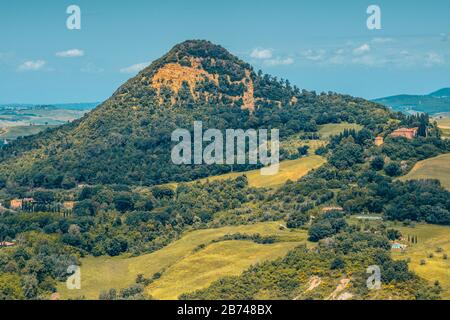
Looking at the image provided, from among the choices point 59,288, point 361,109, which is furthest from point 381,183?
point 361,109

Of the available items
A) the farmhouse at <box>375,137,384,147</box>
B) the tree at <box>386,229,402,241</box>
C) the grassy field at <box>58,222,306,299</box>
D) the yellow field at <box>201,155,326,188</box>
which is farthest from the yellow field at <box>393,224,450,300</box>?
the farmhouse at <box>375,137,384,147</box>

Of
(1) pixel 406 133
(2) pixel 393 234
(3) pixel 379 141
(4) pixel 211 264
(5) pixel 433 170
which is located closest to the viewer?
(4) pixel 211 264

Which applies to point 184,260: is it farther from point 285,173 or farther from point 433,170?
point 433,170

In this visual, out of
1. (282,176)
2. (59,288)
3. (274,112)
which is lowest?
(59,288)

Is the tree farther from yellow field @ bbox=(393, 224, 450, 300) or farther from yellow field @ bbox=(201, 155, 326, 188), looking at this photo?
yellow field @ bbox=(201, 155, 326, 188)

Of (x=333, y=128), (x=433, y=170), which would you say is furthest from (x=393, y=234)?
(x=333, y=128)
